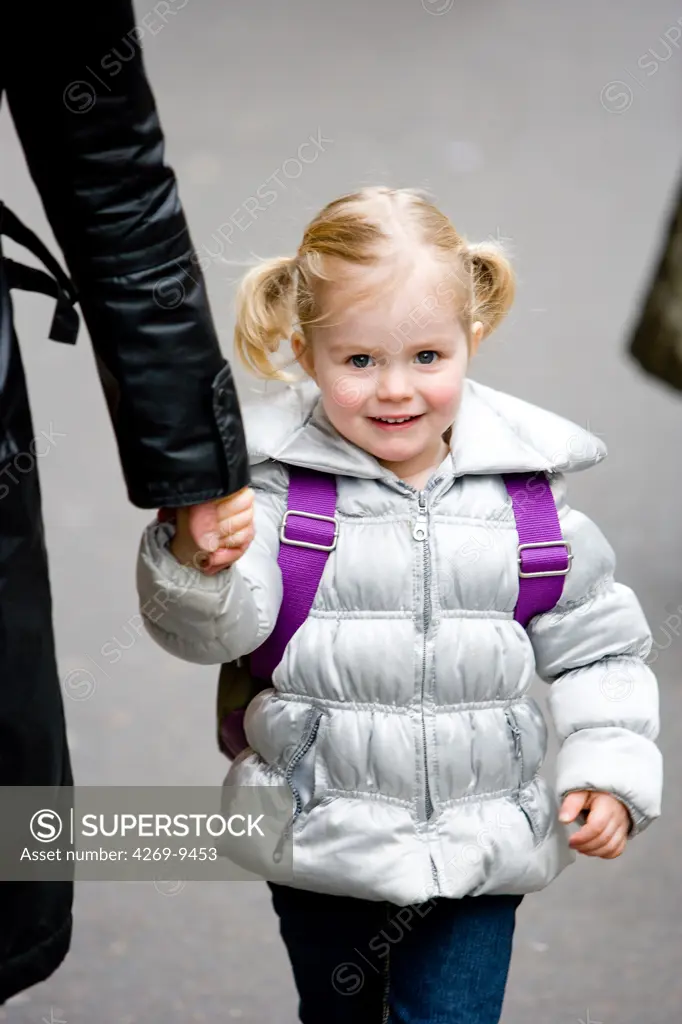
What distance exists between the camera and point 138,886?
3211 mm

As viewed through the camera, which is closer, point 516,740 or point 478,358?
point 516,740

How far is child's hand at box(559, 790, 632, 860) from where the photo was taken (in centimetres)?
202

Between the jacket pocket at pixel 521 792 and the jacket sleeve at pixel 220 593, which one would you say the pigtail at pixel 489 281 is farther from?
the jacket pocket at pixel 521 792

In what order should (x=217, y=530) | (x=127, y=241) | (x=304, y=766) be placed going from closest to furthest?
(x=127, y=241), (x=217, y=530), (x=304, y=766)

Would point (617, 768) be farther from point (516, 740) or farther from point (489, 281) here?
point (489, 281)

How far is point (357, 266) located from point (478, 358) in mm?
2911

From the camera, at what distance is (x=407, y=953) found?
209 centimetres

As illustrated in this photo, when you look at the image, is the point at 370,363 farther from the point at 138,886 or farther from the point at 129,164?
the point at 138,886

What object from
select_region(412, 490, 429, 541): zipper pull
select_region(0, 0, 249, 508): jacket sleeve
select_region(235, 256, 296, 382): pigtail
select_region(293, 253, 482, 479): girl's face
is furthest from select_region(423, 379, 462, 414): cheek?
select_region(0, 0, 249, 508): jacket sleeve

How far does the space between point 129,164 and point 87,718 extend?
7.78 ft

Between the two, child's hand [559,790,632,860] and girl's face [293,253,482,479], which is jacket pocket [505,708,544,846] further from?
girl's face [293,253,482,479]

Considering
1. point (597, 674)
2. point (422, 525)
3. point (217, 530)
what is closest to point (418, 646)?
point (422, 525)

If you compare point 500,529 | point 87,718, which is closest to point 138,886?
point 87,718

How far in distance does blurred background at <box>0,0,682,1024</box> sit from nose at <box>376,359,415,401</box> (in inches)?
9.8
